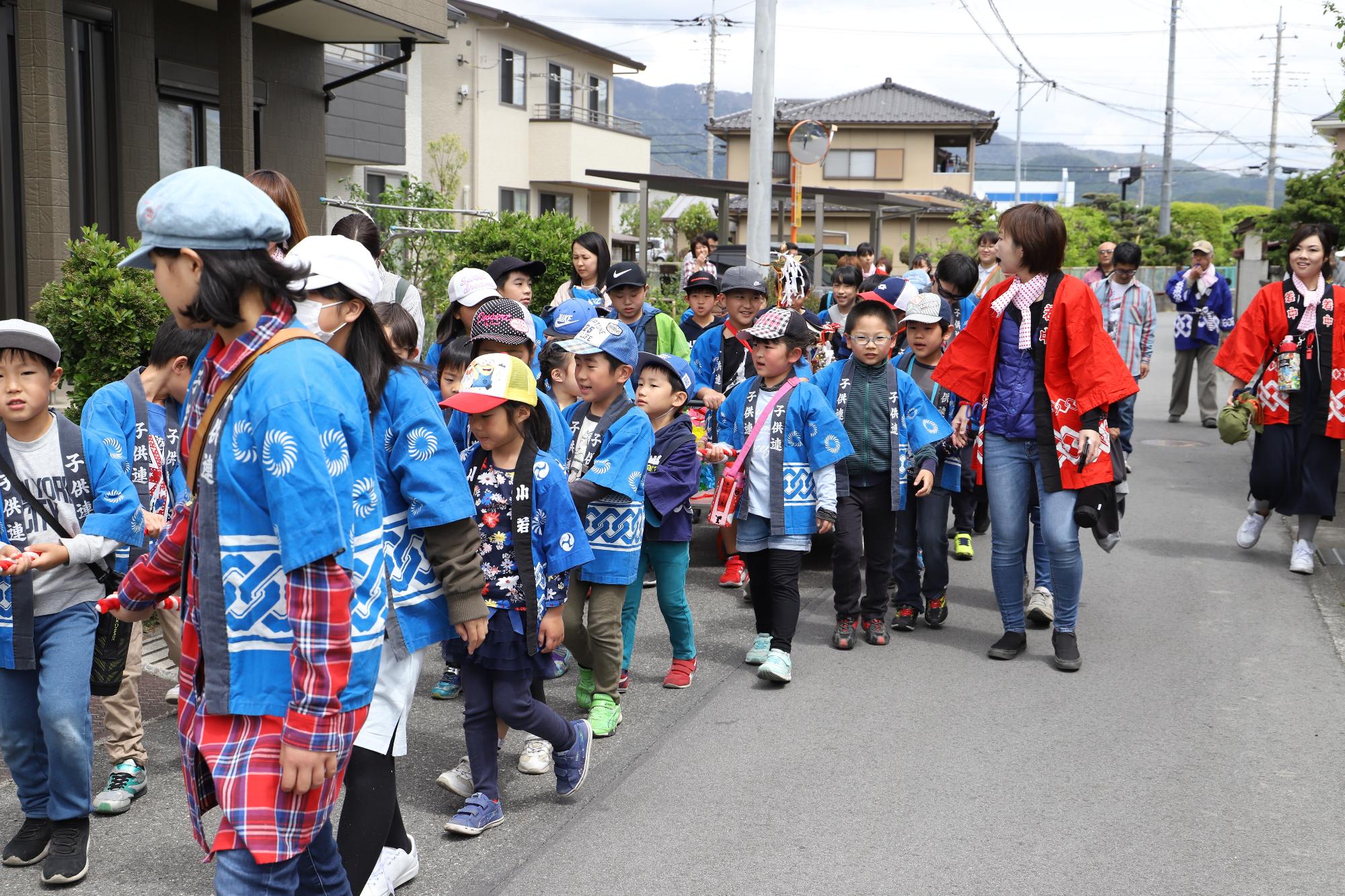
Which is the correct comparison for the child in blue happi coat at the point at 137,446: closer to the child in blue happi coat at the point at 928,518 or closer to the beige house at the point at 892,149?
the child in blue happi coat at the point at 928,518

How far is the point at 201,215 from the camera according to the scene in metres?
2.52

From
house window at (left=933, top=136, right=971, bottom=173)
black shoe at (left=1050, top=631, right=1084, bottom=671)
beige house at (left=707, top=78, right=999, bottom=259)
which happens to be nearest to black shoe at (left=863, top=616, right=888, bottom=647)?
black shoe at (left=1050, top=631, right=1084, bottom=671)

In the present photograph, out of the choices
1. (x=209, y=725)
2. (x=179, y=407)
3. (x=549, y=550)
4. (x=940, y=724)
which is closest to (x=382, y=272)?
(x=179, y=407)

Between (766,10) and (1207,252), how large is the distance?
6900 mm

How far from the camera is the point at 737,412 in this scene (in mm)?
6387

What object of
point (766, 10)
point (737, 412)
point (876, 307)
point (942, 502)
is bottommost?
point (942, 502)

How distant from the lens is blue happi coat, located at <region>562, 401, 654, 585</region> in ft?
17.1

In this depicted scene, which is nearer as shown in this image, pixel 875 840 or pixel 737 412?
pixel 875 840

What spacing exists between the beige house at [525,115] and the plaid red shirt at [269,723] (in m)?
24.0

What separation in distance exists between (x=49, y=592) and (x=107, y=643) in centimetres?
31

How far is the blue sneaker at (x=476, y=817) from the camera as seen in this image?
429cm

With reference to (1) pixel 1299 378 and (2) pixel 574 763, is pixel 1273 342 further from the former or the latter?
(2) pixel 574 763

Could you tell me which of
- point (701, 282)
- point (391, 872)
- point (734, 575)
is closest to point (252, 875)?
point (391, 872)

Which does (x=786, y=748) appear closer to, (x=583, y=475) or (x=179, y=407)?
(x=583, y=475)
